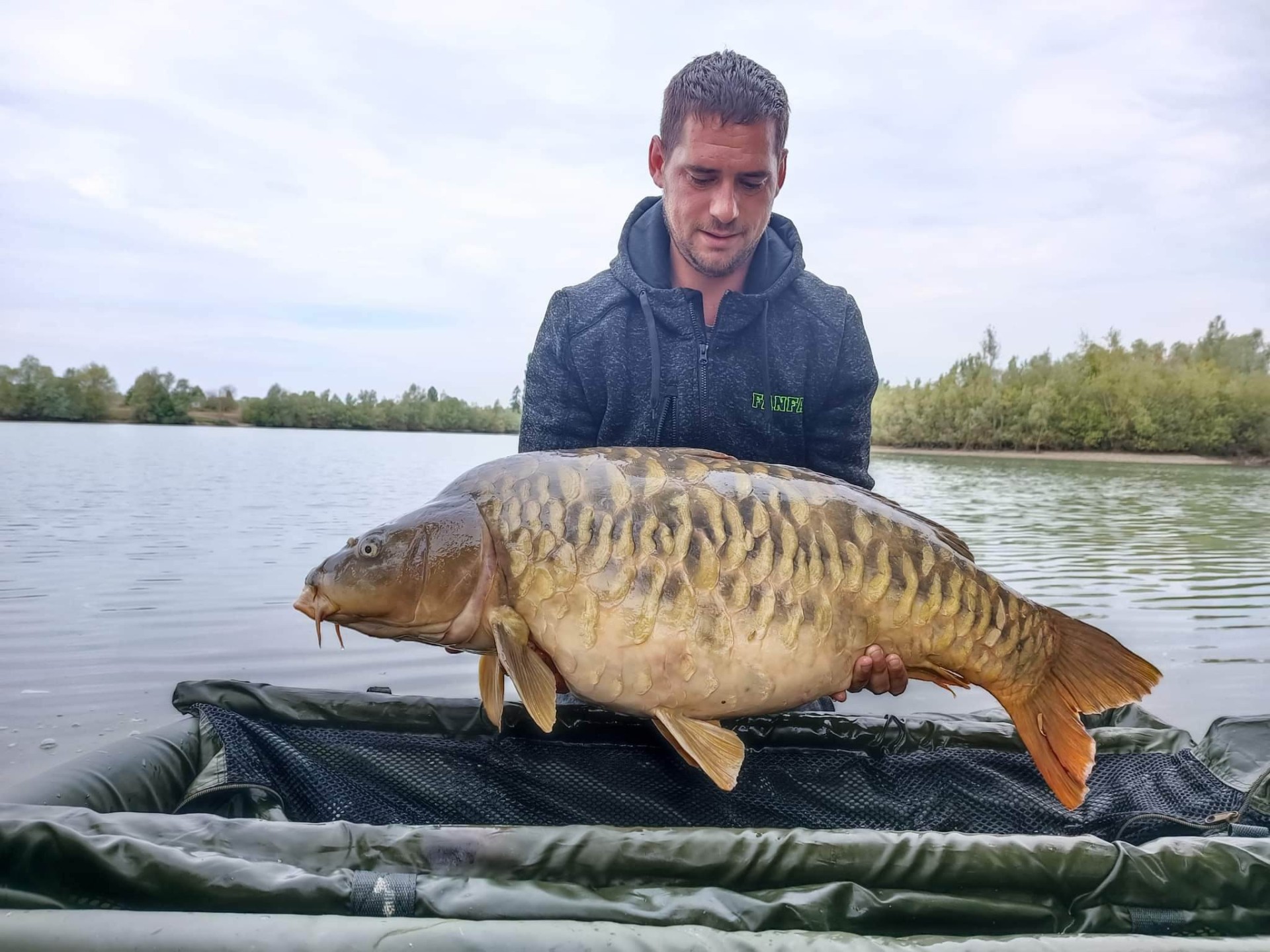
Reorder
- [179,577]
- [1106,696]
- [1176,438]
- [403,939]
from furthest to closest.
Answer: [1176,438] < [179,577] < [1106,696] < [403,939]

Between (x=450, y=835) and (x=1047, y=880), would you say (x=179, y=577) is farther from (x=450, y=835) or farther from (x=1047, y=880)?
(x=1047, y=880)

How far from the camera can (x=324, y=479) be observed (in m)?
15.5

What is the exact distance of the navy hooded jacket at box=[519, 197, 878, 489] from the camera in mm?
2166

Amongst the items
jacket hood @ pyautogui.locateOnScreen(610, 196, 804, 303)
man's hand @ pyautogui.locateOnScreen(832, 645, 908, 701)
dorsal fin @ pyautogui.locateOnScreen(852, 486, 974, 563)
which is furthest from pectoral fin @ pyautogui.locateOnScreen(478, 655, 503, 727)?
jacket hood @ pyautogui.locateOnScreen(610, 196, 804, 303)

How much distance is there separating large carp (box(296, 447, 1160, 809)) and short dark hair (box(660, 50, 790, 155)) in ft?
2.61

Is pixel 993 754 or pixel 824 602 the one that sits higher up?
pixel 824 602

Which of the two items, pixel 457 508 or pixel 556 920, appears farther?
pixel 457 508

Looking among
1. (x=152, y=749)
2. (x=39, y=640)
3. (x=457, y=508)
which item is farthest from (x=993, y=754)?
(x=39, y=640)

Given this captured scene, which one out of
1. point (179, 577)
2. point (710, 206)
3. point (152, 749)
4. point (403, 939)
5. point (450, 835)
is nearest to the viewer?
point (403, 939)

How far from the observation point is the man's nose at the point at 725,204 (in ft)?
6.37

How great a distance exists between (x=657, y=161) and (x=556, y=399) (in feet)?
1.96

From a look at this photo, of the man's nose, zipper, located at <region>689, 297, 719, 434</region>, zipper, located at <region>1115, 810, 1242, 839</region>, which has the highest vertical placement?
the man's nose

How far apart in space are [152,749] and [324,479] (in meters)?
14.8

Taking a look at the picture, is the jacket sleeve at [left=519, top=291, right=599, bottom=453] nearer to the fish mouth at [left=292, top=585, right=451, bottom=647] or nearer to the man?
the man
